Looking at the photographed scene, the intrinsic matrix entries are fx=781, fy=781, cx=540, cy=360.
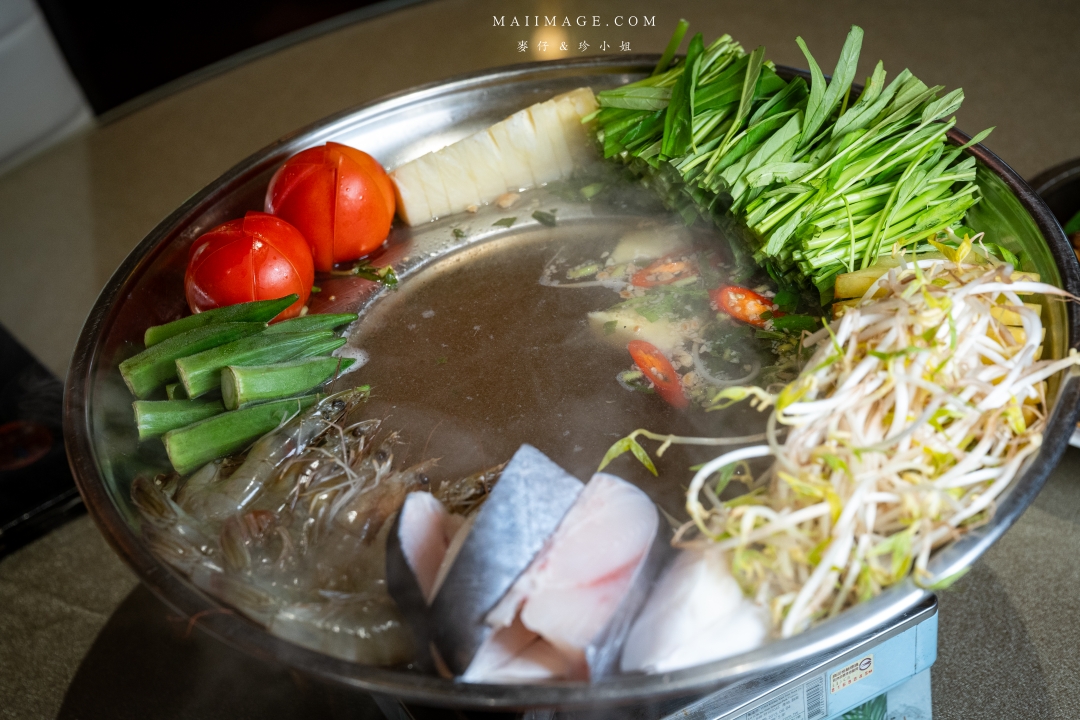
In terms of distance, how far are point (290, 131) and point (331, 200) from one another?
5.17 feet

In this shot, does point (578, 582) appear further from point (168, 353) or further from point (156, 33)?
point (156, 33)

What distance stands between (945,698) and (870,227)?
1.25 m

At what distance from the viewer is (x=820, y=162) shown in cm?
216

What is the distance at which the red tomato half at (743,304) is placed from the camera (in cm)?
209

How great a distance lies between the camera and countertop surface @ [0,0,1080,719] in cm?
217

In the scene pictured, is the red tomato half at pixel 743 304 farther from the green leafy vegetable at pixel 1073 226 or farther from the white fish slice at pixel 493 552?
the green leafy vegetable at pixel 1073 226

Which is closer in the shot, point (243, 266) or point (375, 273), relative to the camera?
point (243, 266)

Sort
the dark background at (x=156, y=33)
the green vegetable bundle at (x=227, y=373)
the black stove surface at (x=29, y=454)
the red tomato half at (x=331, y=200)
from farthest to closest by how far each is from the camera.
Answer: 1. the dark background at (x=156, y=33)
2. the black stove surface at (x=29, y=454)
3. the red tomato half at (x=331, y=200)
4. the green vegetable bundle at (x=227, y=373)

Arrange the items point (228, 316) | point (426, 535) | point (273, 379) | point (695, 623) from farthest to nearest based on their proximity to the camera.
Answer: point (228, 316), point (273, 379), point (426, 535), point (695, 623)

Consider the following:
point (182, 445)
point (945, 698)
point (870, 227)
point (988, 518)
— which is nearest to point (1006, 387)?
point (988, 518)

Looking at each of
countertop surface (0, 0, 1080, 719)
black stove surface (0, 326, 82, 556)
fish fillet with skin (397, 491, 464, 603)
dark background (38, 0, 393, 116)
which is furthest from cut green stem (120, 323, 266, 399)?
dark background (38, 0, 393, 116)

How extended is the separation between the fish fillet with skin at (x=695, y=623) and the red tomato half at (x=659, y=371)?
0.58 m

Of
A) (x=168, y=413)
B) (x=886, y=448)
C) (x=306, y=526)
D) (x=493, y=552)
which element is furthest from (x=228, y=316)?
(x=886, y=448)

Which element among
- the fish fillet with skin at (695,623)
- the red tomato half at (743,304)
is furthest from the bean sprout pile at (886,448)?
the red tomato half at (743,304)
